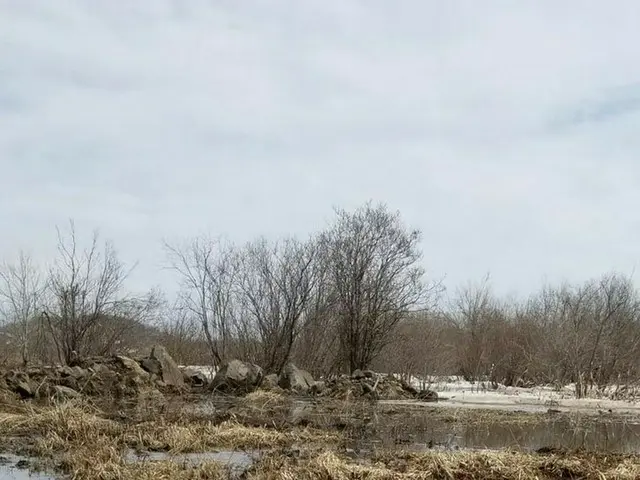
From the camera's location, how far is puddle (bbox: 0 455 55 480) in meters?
9.61

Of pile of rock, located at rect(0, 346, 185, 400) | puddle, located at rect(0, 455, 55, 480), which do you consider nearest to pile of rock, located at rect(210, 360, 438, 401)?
pile of rock, located at rect(0, 346, 185, 400)

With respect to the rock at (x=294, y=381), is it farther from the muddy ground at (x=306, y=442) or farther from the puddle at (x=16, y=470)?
the puddle at (x=16, y=470)

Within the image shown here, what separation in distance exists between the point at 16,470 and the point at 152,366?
620 inches

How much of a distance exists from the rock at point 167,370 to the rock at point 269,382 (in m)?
3.13

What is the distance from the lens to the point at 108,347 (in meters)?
29.9

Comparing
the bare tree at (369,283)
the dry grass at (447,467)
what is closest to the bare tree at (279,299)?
the bare tree at (369,283)

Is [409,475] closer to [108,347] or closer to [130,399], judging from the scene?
[130,399]

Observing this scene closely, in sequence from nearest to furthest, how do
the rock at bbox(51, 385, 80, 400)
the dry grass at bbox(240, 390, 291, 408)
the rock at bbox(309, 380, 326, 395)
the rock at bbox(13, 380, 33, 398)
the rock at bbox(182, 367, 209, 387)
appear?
1. the rock at bbox(51, 385, 80, 400)
2. the rock at bbox(13, 380, 33, 398)
3. the dry grass at bbox(240, 390, 291, 408)
4. the rock at bbox(309, 380, 326, 395)
5. the rock at bbox(182, 367, 209, 387)

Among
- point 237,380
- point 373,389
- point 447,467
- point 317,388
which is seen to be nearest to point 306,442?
point 447,467

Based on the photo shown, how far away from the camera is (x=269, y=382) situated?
25406 millimetres

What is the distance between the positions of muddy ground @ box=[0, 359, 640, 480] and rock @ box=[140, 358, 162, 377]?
4.22m

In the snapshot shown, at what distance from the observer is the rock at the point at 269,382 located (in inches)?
982

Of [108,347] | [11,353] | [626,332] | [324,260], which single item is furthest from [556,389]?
[11,353]

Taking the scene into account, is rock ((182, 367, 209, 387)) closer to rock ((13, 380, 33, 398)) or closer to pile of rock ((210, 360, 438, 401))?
pile of rock ((210, 360, 438, 401))
